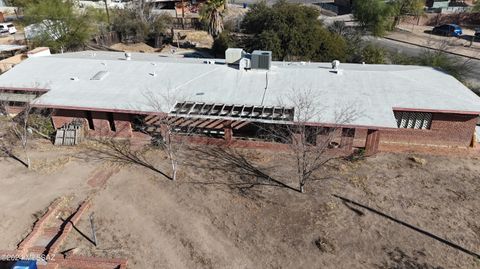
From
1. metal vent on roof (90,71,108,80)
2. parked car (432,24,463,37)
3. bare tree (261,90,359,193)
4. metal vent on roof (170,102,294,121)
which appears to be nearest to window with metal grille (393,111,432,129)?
bare tree (261,90,359,193)

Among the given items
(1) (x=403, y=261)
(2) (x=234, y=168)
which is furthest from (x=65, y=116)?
(1) (x=403, y=261)

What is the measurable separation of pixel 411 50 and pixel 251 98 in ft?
114

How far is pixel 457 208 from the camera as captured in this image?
18828mm

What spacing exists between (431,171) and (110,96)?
67.6 feet

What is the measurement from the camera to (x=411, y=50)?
50.1 m

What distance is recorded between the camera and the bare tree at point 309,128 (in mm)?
21230

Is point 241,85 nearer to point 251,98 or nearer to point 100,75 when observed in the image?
point 251,98

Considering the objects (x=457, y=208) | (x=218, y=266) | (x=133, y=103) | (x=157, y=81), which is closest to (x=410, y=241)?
(x=457, y=208)

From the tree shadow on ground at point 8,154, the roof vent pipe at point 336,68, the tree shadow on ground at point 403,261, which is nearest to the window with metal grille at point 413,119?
the roof vent pipe at point 336,68

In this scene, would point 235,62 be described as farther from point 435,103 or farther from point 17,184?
point 17,184

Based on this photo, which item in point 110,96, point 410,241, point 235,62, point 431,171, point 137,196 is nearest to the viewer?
point 410,241

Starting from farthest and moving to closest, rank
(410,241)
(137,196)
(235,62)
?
(235,62)
(137,196)
(410,241)

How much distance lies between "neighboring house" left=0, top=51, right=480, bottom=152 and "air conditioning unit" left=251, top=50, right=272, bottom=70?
6.6 inches

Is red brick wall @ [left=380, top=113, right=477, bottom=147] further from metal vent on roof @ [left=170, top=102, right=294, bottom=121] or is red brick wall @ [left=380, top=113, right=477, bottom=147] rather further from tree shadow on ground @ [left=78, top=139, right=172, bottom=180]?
tree shadow on ground @ [left=78, top=139, right=172, bottom=180]
